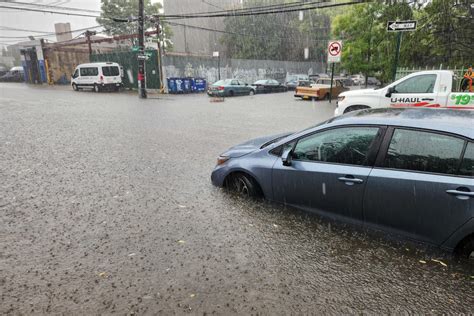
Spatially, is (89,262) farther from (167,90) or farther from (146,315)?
(167,90)

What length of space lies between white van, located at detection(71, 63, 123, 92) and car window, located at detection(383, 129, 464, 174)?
25.7m

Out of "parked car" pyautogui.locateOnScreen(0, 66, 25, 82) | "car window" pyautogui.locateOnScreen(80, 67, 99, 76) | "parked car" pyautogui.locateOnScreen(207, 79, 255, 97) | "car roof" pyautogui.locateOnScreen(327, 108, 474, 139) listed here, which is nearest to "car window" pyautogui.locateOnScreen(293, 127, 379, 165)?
"car roof" pyautogui.locateOnScreen(327, 108, 474, 139)

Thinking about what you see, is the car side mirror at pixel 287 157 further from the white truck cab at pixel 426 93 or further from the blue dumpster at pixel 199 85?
the blue dumpster at pixel 199 85

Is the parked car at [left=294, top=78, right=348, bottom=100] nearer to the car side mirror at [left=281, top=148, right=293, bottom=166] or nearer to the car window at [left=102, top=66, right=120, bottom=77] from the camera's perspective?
the car window at [left=102, top=66, right=120, bottom=77]

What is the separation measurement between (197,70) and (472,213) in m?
29.6

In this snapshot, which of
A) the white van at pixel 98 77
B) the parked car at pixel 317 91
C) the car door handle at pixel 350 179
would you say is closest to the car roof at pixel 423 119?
the car door handle at pixel 350 179

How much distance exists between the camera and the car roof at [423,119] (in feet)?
9.20

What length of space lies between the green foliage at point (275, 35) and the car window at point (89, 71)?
996 inches

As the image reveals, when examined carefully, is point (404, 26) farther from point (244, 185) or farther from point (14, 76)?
point (14, 76)

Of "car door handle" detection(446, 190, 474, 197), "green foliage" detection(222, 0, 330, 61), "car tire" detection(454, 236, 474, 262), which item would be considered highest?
"green foliage" detection(222, 0, 330, 61)

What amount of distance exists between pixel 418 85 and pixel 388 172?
688cm

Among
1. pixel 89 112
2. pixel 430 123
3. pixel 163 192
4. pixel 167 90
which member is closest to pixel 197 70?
pixel 167 90

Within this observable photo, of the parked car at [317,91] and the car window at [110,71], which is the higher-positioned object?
the car window at [110,71]

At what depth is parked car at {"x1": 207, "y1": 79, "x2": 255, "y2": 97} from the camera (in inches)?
892
